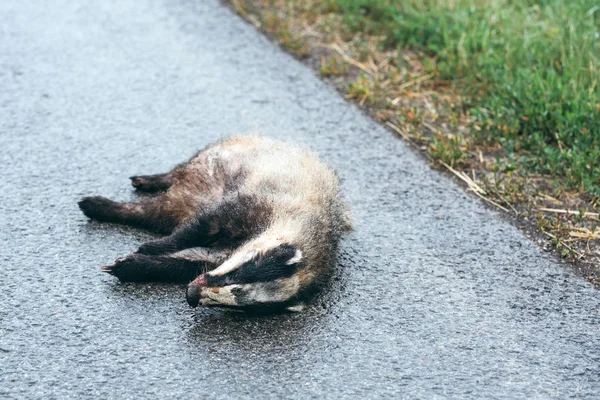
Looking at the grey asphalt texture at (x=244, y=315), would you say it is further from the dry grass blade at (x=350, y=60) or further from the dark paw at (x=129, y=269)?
the dry grass blade at (x=350, y=60)

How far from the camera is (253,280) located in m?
3.94

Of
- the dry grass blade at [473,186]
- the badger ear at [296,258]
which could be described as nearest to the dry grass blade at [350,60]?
the dry grass blade at [473,186]

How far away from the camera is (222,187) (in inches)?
193

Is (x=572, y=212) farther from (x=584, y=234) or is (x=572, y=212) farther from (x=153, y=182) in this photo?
(x=153, y=182)

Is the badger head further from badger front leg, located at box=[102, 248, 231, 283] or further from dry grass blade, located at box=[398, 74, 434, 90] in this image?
dry grass blade, located at box=[398, 74, 434, 90]

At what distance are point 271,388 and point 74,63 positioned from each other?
4.25m

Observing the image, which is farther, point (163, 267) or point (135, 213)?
point (135, 213)

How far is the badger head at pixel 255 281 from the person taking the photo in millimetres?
3904

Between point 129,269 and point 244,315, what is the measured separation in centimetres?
63

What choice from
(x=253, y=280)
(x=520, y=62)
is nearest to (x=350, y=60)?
(x=520, y=62)

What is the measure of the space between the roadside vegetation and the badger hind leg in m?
1.83

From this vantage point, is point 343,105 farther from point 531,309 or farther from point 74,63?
point 531,309

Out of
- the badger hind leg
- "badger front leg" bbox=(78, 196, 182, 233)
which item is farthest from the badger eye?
the badger hind leg

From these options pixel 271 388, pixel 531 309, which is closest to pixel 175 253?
pixel 271 388
